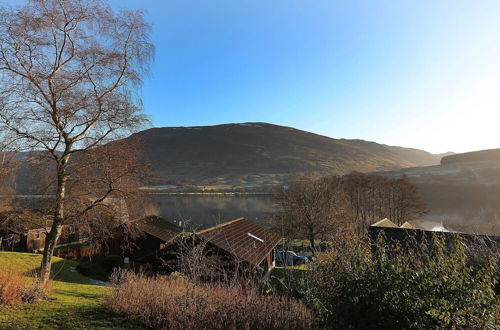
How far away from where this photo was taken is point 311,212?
38312 mm

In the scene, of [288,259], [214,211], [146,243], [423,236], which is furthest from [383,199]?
[423,236]

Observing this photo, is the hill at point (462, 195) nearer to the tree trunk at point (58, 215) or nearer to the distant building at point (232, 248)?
the distant building at point (232, 248)

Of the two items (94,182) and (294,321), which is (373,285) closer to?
(294,321)

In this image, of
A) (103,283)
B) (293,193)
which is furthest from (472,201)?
(103,283)

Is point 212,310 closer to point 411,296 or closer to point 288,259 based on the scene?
point 411,296

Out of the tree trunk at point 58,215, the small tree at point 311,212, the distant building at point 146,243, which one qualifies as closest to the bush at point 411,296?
the tree trunk at point 58,215

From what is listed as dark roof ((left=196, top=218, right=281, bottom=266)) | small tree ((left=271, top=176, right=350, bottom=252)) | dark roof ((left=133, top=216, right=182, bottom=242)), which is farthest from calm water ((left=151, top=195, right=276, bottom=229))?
dark roof ((left=196, top=218, right=281, bottom=266))

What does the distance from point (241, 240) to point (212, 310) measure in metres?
17.7

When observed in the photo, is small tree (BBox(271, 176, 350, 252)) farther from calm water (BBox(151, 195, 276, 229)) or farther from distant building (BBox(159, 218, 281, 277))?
distant building (BBox(159, 218, 281, 277))

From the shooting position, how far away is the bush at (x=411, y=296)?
4.63m

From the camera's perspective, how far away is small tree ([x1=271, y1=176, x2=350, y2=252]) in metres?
37.8

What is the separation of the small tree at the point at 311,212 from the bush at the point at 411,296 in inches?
1207

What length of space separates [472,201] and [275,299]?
9643cm

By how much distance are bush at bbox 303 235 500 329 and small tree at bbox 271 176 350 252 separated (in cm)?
3067
